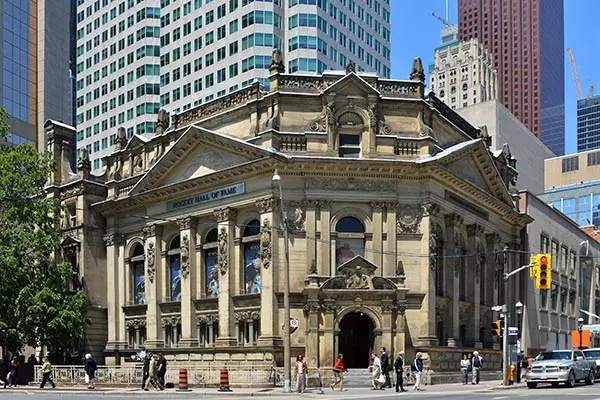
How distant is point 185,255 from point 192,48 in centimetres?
5371

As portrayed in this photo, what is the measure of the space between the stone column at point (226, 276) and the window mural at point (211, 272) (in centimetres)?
172

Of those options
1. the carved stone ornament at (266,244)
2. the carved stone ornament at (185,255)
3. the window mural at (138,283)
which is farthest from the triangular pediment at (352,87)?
the window mural at (138,283)

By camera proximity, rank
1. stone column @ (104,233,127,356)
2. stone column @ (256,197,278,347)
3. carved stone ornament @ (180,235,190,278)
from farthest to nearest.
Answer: stone column @ (104,233,127,356), carved stone ornament @ (180,235,190,278), stone column @ (256,197,278,347)

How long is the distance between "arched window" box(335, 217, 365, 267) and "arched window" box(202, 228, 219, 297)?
8.14m

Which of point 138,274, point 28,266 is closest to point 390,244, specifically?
point 138,274

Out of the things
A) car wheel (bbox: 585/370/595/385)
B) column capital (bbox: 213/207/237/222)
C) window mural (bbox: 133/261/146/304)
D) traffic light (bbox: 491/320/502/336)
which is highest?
column capital (bbox: 213/207/237/222)

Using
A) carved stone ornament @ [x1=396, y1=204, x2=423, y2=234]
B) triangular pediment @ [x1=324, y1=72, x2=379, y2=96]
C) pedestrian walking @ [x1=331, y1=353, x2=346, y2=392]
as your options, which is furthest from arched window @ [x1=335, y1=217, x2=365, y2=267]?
triangular pediment @ [x1=324, y1=72, x2=379, y2=96]

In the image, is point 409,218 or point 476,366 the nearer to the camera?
point 476,366

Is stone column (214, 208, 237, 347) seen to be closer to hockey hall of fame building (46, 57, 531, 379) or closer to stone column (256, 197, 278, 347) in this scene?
hockey hall of fame building (46, 57, 531, 379)

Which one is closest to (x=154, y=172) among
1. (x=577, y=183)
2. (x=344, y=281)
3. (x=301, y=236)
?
(x=301, y=236)

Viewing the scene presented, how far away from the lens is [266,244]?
48281 mm

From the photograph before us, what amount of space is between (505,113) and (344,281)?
63.4 meters

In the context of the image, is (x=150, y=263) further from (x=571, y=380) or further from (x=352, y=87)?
(x=571, y=380)

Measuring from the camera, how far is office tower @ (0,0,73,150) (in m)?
98.9
